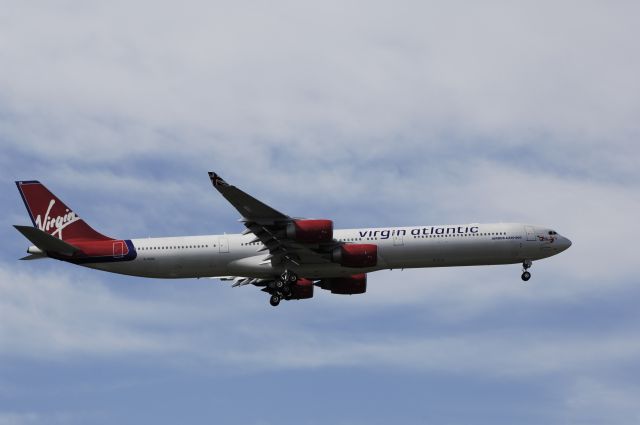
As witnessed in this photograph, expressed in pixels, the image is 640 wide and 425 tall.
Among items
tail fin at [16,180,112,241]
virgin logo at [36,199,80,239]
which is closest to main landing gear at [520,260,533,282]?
tail fin at [16,180,112,241]

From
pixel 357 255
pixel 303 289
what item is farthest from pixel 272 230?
pixel 303 289

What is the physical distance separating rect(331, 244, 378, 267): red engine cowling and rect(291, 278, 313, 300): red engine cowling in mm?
7516

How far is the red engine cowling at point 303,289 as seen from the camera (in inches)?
3351

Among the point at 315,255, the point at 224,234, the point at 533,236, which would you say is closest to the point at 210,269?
the point at 224,234

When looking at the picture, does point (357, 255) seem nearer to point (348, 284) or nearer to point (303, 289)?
point (348, 284)

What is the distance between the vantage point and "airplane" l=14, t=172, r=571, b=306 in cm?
7825

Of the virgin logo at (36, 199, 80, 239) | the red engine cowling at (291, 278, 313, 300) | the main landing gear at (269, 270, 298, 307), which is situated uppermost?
the virgin logo at (36, 199, 80, 239)

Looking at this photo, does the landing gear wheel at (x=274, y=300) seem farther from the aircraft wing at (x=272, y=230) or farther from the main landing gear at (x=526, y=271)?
the main landing gear at (x=526, y=271)

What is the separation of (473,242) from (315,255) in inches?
440

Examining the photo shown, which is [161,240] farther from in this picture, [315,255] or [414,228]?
[414,228]

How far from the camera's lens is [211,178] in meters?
71.3

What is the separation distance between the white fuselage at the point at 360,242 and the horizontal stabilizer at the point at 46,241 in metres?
2.00

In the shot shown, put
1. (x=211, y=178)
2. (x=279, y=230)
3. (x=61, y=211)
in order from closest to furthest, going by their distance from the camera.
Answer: (x=211, y=178) → (x=279, y=230) → (x=61, y=211)

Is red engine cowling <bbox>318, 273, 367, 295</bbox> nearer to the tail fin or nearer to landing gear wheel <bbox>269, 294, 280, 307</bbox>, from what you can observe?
landing gear wheel <bbox>269, 294, 280, 307</bbox>
